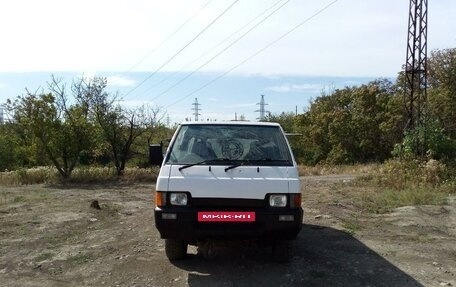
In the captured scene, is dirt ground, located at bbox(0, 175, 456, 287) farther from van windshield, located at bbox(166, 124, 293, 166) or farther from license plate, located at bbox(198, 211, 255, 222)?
van windshield, located at bbox(166, 124, 293, 166)

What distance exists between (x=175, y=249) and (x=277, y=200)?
1584mm

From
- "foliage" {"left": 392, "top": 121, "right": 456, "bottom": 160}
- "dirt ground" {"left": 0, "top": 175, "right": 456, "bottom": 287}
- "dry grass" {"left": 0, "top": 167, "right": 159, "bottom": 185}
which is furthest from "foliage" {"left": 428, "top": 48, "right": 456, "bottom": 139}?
"dirt ground" {"left": 0, "top": 175, "right": 456, "bottom": 287}

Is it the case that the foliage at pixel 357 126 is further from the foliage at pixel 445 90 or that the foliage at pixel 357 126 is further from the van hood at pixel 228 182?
the van hood at pixel 228 182

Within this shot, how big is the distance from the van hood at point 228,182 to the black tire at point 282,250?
2.93ft

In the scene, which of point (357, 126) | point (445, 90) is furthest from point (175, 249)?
point (357, 126)

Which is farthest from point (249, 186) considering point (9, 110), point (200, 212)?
point (9, 110)

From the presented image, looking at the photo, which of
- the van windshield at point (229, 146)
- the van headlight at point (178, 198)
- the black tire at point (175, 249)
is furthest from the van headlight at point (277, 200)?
the black tire at point (175, 249)

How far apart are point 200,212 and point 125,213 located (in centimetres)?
565

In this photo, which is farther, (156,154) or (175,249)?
(156,154)

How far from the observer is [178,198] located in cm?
575

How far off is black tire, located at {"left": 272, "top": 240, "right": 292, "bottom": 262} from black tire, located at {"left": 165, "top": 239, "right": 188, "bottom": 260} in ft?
3.93

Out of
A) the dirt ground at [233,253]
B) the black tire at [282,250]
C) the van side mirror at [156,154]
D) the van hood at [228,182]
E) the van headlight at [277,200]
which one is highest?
the van side mirror at [156,154]

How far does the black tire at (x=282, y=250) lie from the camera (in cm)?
628

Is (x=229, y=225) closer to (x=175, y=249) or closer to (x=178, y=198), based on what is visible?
(x=178, y=198)
